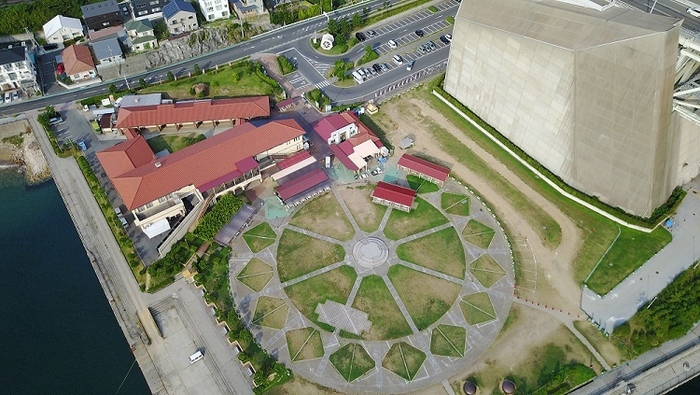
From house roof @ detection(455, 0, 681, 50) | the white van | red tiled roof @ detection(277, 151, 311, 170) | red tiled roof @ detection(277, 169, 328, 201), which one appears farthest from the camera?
red tiled roof @ detection(277, 151, 311, 170)

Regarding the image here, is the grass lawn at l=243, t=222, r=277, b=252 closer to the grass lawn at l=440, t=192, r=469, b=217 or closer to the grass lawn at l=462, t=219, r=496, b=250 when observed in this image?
the grass lawn at l=440, t=192, r=469, b=217

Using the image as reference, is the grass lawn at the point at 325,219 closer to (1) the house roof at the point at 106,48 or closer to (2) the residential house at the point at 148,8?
(1) the house roof at the point at 106,48

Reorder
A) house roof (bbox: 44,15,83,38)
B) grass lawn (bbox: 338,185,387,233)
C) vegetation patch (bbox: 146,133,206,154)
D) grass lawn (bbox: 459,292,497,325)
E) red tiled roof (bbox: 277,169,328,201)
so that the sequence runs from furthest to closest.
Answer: house roof (bbox: 44,15,83,38) → vegetation patch (bbox: 146,133,206,154) → red tiled roof (bbox: 277,169,328,201) → grass lawn (bbox: 338,185,387,233) → grass lawn (bbox: 459,292,497,325)

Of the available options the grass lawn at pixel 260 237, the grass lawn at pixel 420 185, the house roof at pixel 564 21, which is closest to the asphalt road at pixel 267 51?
the house roof at pixel 564 21

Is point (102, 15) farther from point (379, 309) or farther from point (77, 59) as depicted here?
point (379, 309)

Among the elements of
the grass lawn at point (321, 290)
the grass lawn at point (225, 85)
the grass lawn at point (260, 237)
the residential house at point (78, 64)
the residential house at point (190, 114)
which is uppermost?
the residential house at point (78, 64)

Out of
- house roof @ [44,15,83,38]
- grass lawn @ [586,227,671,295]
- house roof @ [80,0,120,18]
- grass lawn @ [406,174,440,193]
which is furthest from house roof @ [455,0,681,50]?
house roof @ [44,15,83,38]

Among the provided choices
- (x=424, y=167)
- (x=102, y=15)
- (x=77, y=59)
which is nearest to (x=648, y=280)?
(x=424, y=167)
